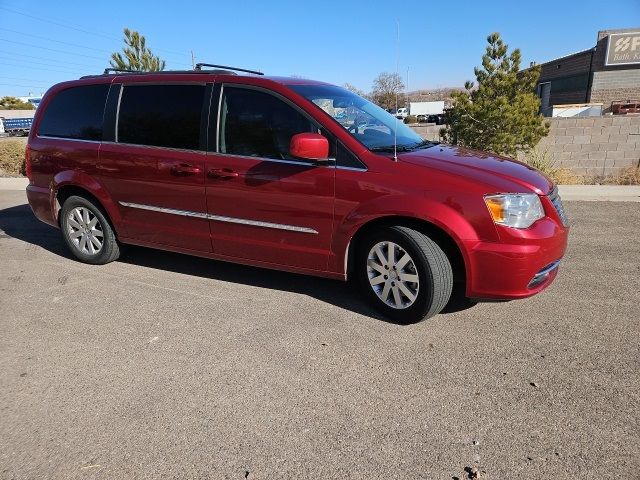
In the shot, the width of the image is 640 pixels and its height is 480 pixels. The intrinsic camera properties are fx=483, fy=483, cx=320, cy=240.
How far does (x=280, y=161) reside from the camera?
3.98 m

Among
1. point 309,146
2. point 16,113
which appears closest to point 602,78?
point 309,146

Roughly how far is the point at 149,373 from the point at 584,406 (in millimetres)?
2621

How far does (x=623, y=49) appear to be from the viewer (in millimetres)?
35219

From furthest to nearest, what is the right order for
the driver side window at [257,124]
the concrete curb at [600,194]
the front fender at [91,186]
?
the concrete curb at [600,194], the front fender at [91,186], the driver side window at [257,124]

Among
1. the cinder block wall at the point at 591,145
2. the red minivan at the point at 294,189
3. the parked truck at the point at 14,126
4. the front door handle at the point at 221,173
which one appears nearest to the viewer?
the red minivan at the point at 294,189

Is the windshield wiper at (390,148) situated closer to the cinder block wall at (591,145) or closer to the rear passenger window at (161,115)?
the rear passenger window at (161,115)

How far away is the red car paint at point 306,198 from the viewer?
11.3ft

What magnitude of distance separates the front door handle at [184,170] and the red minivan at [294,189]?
0.8 inches

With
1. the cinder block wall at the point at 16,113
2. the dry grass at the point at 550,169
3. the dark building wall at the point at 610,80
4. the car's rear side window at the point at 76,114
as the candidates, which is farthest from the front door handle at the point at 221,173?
the cinder block wall at the point at 16,113

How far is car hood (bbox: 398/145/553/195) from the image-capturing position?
357 centimetres

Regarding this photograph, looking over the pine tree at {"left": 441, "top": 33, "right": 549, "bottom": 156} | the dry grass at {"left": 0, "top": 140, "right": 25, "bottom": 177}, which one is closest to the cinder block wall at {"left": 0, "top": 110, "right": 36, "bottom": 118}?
the dry grass at {"left": 0, "top": 140, "right": 25, "bottom": 177}

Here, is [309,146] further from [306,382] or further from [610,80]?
[610,80]

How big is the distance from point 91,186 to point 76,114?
848 millimetres

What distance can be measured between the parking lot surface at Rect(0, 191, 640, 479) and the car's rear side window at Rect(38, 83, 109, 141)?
5.30 ft
